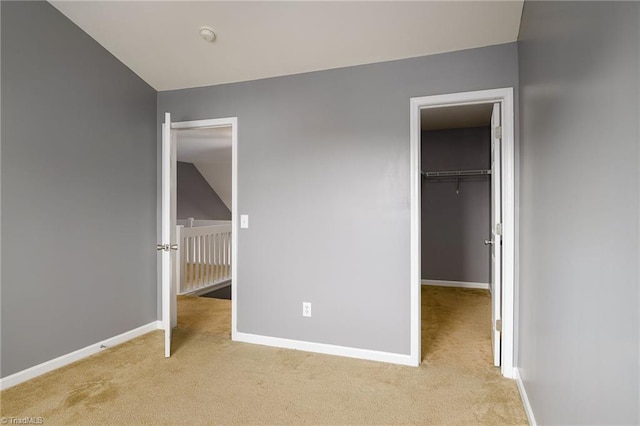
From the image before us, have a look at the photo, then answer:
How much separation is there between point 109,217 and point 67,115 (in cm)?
89

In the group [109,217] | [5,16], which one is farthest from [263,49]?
[109,217]

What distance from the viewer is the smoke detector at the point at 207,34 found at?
262cm

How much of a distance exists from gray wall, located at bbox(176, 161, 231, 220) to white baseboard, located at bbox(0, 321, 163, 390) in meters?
4.90

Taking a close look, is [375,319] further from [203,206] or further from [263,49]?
[203,206]

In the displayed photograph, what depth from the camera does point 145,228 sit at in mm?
3543

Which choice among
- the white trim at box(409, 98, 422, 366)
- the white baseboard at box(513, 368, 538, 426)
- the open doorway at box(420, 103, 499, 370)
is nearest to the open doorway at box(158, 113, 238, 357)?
the white trim at box(409, 98, 422, 366)

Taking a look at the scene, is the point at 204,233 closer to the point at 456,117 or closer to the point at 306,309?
the point at 306,309

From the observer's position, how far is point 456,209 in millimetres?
5426

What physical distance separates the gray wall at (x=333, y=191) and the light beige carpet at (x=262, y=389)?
0.29m

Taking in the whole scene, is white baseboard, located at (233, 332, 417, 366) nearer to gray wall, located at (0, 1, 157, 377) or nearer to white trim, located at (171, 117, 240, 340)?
white trim, located at (171, 117, 240, 340)

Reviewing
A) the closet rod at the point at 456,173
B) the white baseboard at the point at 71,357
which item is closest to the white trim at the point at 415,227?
the white baseboard at the point at 71,357

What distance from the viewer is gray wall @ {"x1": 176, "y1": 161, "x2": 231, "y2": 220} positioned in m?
8.02

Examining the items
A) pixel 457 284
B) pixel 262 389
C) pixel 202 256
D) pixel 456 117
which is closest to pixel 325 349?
pixel 262 389

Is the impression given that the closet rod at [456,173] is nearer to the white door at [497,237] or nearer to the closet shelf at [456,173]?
the closet shelf at [456,173]
